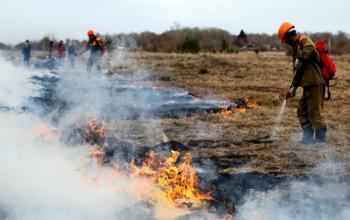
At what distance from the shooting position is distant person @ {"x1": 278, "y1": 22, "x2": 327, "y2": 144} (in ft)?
28.2

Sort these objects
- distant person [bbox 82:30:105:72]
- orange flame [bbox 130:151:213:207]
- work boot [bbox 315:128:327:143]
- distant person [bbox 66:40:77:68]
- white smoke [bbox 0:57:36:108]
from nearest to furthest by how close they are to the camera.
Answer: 1. orange flame [bbox 130:151:213:207]
2. work boot [bbox 315:128:327:143]
3. white smoke [bbox 0:57:36:108]
4. distant person [bbox 82:30:105:72]
5. distant person [bbox 66:40:77:68]

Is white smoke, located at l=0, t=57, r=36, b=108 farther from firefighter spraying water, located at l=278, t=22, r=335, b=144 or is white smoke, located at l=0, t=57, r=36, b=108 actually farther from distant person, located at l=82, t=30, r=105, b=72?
distant person, located at l=82, t=30, r=105, b=72

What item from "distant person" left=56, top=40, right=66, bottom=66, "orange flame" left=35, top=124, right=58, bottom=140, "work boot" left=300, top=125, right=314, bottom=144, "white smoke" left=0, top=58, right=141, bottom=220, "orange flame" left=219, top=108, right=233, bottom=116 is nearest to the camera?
"white smoke" left=0, top=58, right=141, bottom=220

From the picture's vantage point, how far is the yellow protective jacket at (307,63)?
28.0 feet

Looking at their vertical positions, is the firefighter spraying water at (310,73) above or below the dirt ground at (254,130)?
above

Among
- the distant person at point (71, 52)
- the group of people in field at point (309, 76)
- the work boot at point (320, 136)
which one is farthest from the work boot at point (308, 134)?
the distant person at point (71, 52)

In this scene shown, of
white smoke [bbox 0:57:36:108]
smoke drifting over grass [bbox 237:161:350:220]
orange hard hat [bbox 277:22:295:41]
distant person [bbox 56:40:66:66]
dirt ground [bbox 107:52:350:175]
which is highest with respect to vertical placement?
orange hard hat [bbox 277:22:295:41]

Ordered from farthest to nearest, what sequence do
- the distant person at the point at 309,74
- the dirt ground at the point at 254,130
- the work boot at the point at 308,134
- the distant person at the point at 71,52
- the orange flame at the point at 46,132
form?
1. the distant person at the point at 71,52
2. the work boot at the point at 308,134
3. the distant person at the point at 309,74
4. the orange flame at the point at 46,132
5. the dirt ground at the point at 254,130

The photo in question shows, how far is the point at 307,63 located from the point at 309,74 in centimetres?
18

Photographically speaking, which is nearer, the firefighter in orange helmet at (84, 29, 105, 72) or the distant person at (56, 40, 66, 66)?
the firefighter in orange helmet at (84, 29, 105, 72)

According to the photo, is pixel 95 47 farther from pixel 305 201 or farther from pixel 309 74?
pixel 305 201

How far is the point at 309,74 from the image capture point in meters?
8.69

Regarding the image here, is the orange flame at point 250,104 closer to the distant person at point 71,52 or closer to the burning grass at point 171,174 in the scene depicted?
the burning grass at point 171,174

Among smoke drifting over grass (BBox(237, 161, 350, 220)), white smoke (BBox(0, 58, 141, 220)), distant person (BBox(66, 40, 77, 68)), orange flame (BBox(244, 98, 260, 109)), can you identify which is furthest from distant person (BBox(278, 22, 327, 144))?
distant person (BBox(66, 40, 77, 68))
